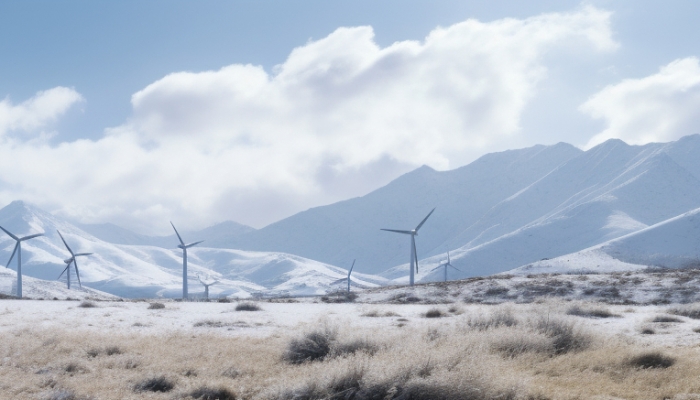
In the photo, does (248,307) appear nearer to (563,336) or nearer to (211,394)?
(563,336)

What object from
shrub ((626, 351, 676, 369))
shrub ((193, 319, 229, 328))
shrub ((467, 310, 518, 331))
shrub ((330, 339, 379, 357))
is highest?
shrub ((467, 310, 518, 331))

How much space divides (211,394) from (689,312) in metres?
20.7

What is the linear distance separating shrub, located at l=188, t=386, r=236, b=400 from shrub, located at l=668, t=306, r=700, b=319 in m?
19.6

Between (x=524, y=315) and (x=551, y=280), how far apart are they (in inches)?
1098

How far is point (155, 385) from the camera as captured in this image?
13703 millimetres

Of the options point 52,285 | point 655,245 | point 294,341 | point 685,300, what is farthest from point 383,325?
point 655,245

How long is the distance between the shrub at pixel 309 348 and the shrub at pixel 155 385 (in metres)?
3.32

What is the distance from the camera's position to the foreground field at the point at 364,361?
11.8 m

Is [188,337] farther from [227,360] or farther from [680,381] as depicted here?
[680,381]

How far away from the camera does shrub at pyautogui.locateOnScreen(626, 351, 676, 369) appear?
1400cm

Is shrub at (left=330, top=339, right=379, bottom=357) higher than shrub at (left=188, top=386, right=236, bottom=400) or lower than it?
higher

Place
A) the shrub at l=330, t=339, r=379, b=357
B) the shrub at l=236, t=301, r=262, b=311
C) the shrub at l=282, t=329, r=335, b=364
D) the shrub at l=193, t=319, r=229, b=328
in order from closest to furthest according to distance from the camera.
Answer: the shrub at l=330, t=339, r=379, b=357 → the shrub at l=282, t=329, r=335, b=364 → the shrub at l=193, t=319, r=229, b=328 → the shrub at l=236, t=301, r=262, b=311

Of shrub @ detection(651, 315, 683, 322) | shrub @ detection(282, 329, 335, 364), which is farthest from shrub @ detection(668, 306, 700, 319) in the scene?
shrub @ detection(282, 329, 335, 364)

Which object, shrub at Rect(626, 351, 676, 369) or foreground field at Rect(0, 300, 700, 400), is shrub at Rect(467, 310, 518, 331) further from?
shrub at Rect(626, 351, 676, 369)
